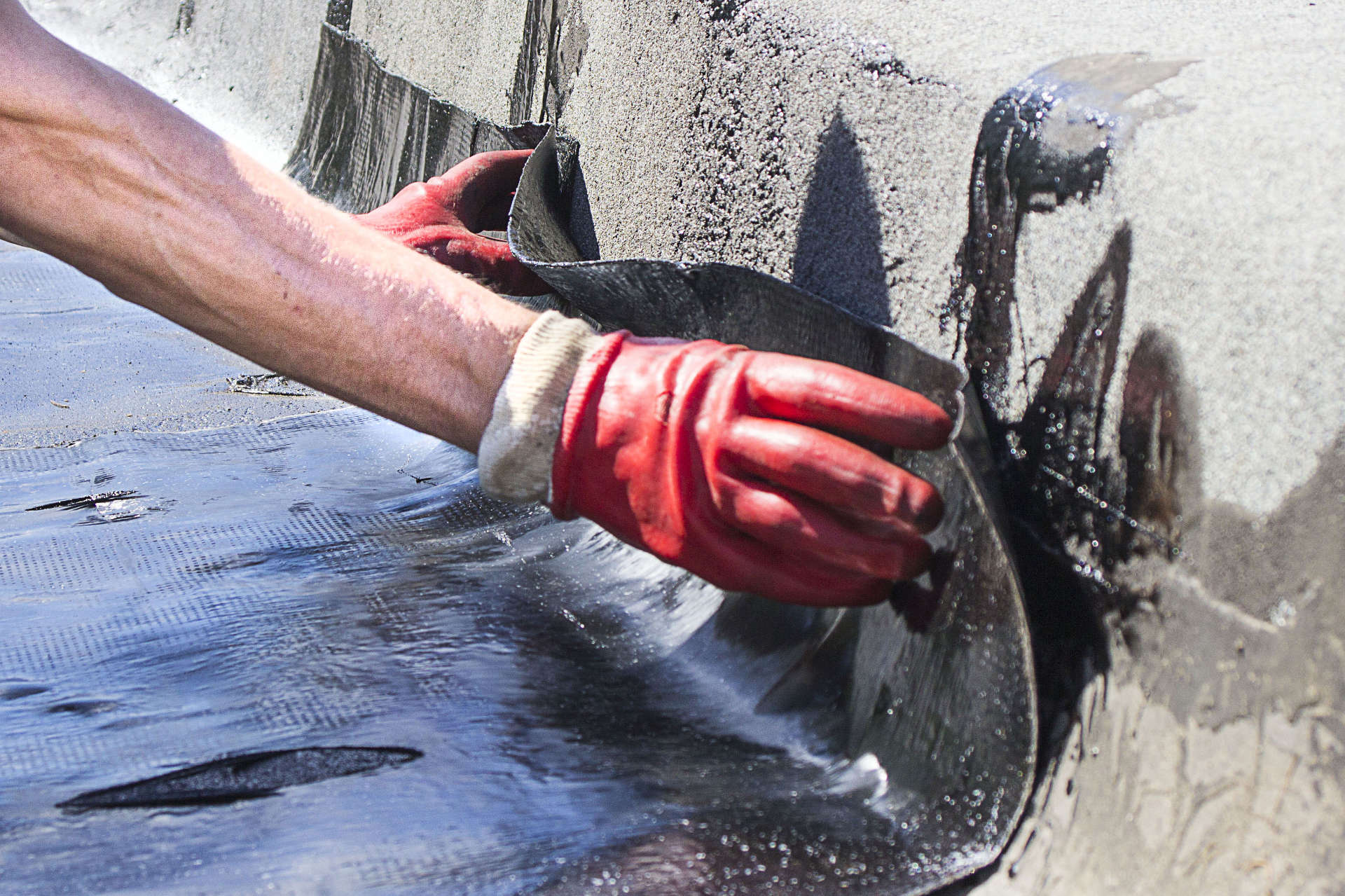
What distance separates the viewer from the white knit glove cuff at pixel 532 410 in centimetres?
129

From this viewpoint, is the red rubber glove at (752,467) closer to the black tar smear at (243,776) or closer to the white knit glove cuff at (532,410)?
the white knit glove cuff at (532,410)

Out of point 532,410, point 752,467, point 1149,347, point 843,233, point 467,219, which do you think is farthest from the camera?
point 467,219

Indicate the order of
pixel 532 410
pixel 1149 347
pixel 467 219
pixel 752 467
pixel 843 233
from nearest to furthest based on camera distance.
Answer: pixel 1149 347 → pixel 752 467 → pixel 532 410 → pixel 843 233 → pixel 467 219

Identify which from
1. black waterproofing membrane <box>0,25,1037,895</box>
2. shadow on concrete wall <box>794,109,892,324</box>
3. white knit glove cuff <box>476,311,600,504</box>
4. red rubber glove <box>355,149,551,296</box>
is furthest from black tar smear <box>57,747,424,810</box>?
red rubber glove <box>355,149,551,296</box>

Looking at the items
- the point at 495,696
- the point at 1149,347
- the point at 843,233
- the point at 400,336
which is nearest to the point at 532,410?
the point at 400,336

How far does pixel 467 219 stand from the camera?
2.41 meters

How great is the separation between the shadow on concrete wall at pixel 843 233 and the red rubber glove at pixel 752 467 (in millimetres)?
288

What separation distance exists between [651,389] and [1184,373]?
0.54 m

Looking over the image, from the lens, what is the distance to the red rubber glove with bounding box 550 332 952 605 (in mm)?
1102

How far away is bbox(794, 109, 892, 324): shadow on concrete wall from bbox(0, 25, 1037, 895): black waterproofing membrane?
14cm

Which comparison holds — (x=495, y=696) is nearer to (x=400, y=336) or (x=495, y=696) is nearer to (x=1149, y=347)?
(x=400, y=336)

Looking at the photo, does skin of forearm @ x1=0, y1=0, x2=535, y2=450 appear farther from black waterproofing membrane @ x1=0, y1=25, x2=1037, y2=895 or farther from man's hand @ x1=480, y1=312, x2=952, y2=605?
black waterproofing membrane @ x1=0, y1=25, x2=1037, y2=895

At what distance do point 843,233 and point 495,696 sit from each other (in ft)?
2.48

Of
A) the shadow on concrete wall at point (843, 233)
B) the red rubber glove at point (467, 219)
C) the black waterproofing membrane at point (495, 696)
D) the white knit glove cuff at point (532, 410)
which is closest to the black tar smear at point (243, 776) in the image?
the black waterproofing membrane at point (495, 696)
